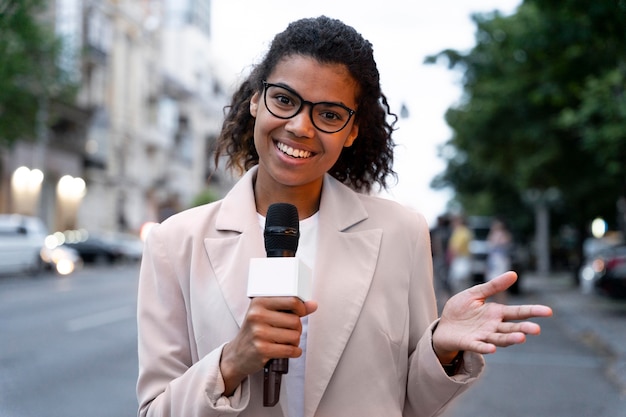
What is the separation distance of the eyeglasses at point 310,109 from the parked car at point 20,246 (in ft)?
77.1

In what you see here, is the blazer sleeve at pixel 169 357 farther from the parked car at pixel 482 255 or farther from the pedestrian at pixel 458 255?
the parked car at pixel 482 255

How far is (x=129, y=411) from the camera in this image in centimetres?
671

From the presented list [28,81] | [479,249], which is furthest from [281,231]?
[28,81]

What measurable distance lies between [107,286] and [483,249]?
35.8 ft

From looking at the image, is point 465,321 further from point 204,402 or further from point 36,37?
point 36,37

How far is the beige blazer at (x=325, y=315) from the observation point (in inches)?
81.5

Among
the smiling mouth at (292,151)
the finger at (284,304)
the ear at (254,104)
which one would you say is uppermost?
the ear at (254,104)

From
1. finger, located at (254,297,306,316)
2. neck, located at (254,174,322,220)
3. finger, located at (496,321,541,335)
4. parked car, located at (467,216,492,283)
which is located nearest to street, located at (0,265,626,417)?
neck, located at (254,174,322,220)

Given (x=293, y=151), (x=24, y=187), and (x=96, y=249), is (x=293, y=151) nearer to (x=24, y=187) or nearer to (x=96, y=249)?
(x=96, y=249)

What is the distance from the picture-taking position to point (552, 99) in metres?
16.8

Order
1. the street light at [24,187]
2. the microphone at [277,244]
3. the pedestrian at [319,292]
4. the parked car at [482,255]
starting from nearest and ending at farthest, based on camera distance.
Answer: the microphone at [277,244]
the pedestrian at [319,292]
the parked car at [482,255]
the street light at [24,187]

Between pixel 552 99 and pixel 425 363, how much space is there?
1564cm

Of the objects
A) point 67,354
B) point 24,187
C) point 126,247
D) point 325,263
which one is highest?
point 325,263

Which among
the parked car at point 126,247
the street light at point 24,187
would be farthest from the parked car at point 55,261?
the parked car at point 126,247
